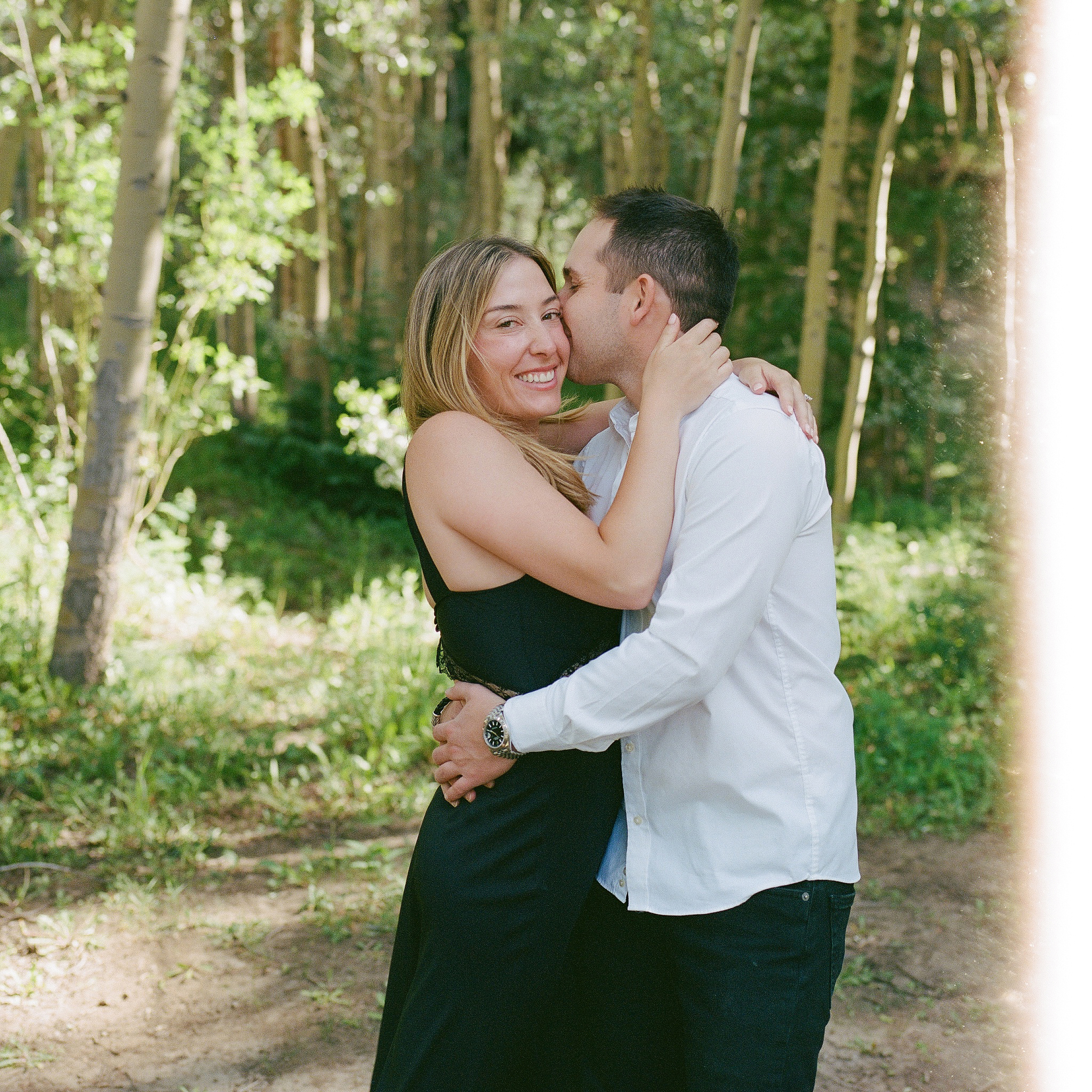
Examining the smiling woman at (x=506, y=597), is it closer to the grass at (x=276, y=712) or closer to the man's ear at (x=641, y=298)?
the man's ear at (x=641, y=298)

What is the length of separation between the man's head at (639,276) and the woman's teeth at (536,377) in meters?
0.06

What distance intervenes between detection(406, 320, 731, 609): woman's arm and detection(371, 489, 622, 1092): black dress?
3.4 inches

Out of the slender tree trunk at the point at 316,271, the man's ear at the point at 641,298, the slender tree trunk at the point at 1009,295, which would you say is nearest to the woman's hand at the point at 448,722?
the man's ear at the point at 641,298

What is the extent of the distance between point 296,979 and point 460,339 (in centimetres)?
256

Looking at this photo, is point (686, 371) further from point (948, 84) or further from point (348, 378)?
point (948, 84)

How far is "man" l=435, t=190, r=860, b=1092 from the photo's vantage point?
184cm

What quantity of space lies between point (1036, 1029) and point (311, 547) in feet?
23.0

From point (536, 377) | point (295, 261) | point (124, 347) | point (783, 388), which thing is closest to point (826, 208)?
point (124, 347)

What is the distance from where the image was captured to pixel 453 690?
215 cm

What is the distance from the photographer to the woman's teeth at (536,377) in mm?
2264

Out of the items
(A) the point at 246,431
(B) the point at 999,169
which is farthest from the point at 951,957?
(A) the point at 246,431

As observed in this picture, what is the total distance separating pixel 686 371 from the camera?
2.02 m

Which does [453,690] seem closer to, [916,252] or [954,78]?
[916,252]

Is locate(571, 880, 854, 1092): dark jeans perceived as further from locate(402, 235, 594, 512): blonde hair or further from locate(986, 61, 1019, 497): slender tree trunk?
locate(986, 61, 1019, 497): slender tree trunk
